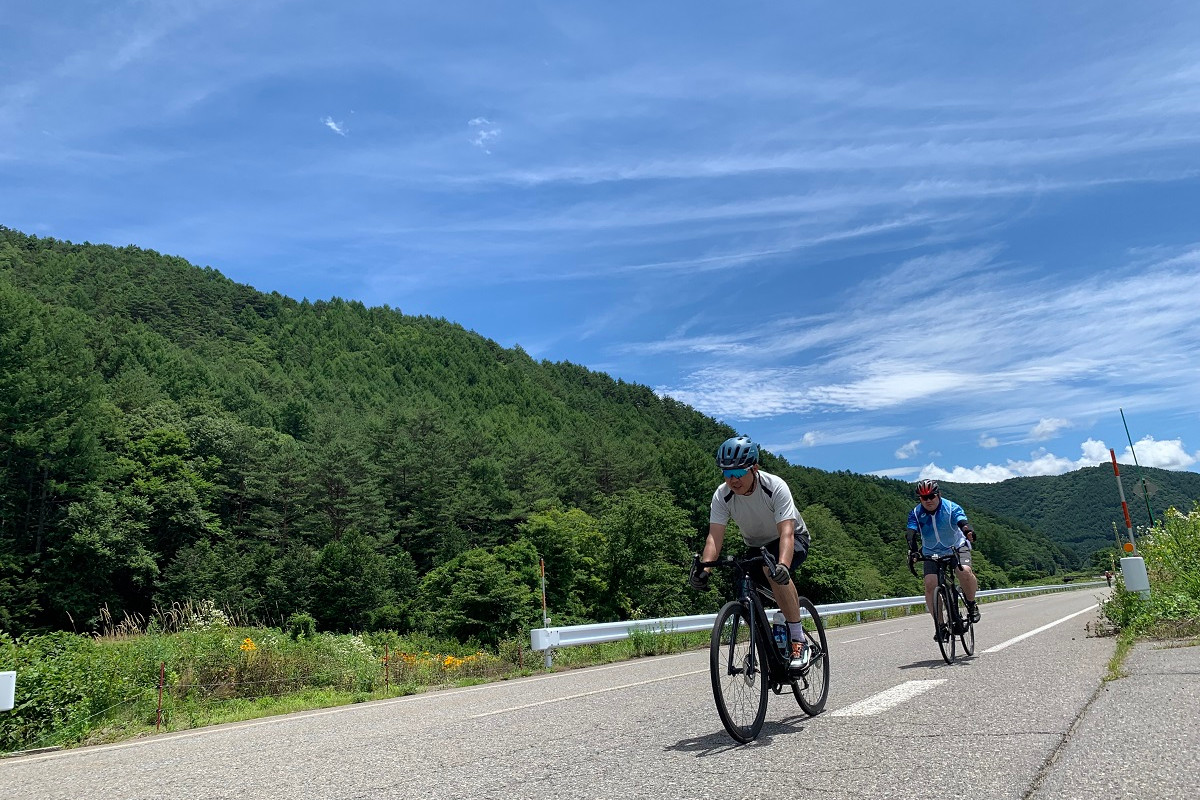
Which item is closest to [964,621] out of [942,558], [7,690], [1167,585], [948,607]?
[948,607]

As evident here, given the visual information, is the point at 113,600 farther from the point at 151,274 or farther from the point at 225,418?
the point at 151,274

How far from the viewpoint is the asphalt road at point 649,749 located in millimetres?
3152

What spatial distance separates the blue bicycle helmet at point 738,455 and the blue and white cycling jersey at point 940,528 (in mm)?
4365

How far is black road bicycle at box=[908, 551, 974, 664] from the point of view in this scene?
7.63 meters

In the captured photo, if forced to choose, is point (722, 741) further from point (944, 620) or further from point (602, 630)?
point (602, 630)

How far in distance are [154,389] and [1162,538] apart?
3038 inches

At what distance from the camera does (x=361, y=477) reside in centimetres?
6512

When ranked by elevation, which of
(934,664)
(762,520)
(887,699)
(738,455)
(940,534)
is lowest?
(934,664)

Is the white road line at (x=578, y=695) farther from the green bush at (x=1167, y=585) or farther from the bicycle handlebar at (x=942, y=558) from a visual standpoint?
the green bush at (x=1167, y=585)

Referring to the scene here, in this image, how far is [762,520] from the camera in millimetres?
4723

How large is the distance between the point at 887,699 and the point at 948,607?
123 inches

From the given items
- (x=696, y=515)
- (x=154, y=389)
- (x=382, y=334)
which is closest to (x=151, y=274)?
(x=382, y=334)

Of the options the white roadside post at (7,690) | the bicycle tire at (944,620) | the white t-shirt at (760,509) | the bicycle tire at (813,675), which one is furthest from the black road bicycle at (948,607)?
the white roadside post at (7,690)

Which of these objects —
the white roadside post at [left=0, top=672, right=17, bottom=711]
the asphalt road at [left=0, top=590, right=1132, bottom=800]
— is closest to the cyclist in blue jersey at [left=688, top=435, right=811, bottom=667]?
the asphalt road at [left=0, top=590, right=1132, bottom=800]
